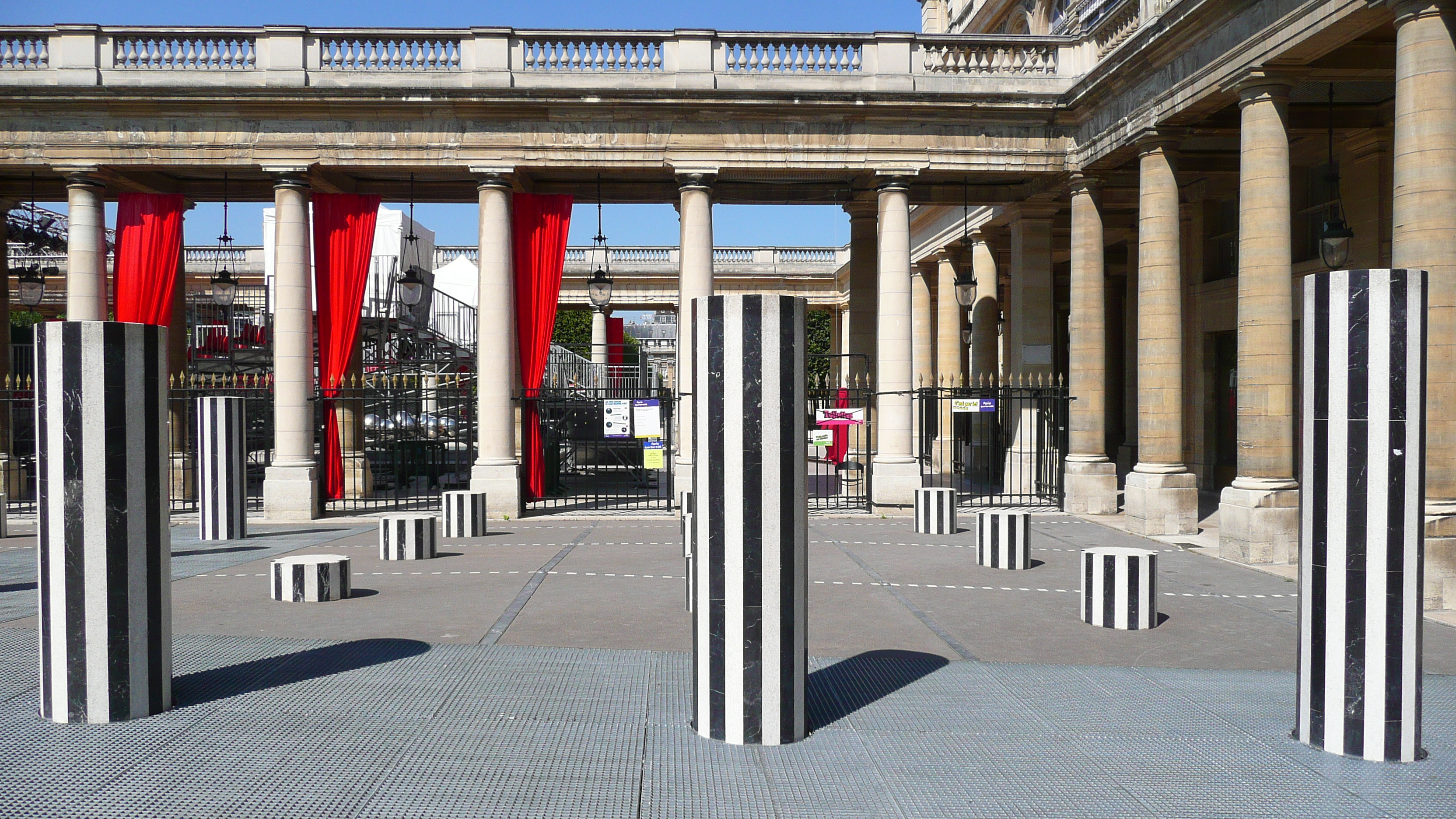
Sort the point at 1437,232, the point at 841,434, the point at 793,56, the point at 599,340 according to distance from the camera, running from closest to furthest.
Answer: the point at 1437,232 → the point at 793,56 → the point at 841,434 → the point at 599,340

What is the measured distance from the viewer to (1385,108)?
1691 centimetres

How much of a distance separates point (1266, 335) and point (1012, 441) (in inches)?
353

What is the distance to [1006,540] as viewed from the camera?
13.4 metres

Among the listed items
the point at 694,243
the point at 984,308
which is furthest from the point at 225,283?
the point at 984,308

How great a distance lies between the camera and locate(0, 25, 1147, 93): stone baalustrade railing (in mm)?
18859

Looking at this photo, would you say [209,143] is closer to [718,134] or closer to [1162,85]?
[718,134]

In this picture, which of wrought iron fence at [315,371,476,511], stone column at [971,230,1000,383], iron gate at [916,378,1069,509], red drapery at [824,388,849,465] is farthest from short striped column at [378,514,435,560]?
stone column at [971,230,1000,383]

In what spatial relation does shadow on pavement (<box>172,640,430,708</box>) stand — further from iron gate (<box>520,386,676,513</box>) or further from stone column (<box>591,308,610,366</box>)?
stone column (<box>591,308,610,366</box>)

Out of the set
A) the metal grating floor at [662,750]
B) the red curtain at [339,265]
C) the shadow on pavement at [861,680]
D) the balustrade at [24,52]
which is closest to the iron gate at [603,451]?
the red curtain at [339,265]

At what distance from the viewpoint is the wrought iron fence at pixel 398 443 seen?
20.5 meters

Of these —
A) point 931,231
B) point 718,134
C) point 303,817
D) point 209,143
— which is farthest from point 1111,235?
point 303,817

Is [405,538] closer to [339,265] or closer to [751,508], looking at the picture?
[339,265]

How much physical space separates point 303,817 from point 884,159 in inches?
665

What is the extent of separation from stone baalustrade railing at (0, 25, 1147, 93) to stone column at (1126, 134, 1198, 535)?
3.37 metres
